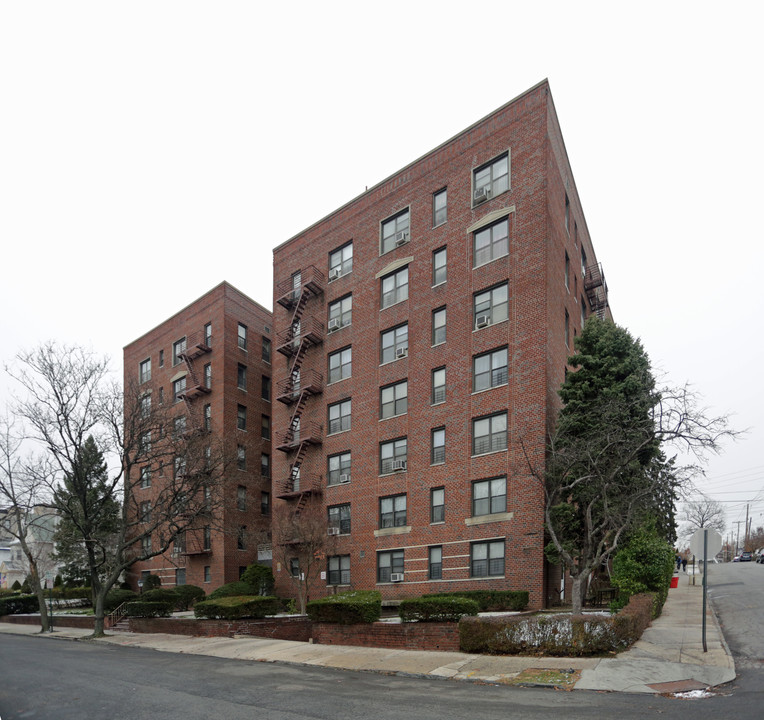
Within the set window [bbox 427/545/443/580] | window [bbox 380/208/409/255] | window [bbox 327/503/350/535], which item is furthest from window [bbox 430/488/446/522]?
window [bbox 380/208/409/255]

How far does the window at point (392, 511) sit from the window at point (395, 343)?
7032 millimetres

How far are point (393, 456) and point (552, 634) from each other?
708 inches

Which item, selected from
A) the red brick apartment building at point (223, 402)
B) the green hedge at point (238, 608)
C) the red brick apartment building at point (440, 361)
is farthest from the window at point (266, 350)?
the green hedge at point (238, 608)

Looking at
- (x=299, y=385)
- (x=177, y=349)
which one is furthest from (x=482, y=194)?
(x=177, y=349)

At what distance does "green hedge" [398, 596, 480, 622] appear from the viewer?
20.5m

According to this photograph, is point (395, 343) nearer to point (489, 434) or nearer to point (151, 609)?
point (489, 434)

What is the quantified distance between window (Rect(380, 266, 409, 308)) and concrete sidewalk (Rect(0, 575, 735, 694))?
713 inches

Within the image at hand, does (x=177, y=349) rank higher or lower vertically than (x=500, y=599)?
higher

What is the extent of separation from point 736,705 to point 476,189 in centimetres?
2635

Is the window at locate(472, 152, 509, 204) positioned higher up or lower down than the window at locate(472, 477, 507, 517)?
higher up

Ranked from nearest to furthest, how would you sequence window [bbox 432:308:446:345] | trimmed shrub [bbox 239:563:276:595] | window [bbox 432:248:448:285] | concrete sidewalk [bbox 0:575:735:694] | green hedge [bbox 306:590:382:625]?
concrete sidewalk [bbox 0:575:735:694]
green hedge [bbox 306:590:382:625]
window [bbox 432:308:446:345]
window [bbox 432:248:448:285]
trimmed shrub [bbox 239:563:276:595]

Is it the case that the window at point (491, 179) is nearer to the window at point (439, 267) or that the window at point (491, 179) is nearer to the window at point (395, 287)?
the window at point (439, 267)

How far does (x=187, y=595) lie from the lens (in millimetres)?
43031

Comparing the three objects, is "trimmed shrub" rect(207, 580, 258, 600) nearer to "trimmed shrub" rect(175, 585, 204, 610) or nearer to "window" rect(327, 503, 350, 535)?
"trimmed shrub" rect(175, 585, 204, 610)
